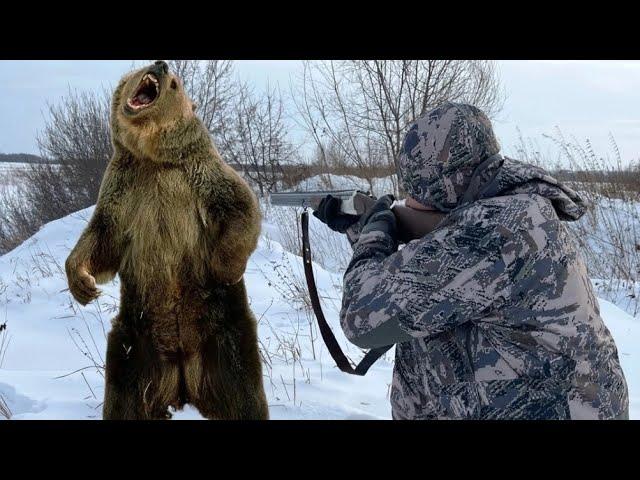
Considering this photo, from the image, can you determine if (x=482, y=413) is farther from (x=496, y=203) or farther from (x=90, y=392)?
(x=90, y=392)

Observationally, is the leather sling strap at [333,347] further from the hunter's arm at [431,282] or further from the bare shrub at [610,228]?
the bare shrub at [610,228]

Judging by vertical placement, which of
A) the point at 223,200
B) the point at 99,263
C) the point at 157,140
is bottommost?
the point at 99,263

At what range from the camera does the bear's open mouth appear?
225 centimetres

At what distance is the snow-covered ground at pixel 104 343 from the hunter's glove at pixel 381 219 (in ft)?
3.37

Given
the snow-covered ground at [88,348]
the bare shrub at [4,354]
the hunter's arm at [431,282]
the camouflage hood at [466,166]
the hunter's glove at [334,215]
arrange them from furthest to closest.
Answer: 1. the snow-covered ground at [88,348]
2. the bare shrub at [4,354]
3. the hunter's glove at [334,215]
4. the camouflage hood at [466,166]
5. the hunter's arm at [431,282]

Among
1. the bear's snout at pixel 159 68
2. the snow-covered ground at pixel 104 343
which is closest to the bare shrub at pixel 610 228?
the snow-covered ground at pixel 104 343

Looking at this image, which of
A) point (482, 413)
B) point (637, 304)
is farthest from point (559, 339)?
point (637, 304)

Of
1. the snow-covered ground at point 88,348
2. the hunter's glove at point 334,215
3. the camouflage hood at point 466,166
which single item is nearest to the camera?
the camouflage hood at point 466,166

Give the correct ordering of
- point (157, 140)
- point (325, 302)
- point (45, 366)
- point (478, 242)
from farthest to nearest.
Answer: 1. point (325, 302)
2. point (45, 366)
3. point (157, 140)
4. point (478, 242)

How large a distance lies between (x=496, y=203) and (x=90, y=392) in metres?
2.43

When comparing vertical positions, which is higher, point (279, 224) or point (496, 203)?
point (279, 224)

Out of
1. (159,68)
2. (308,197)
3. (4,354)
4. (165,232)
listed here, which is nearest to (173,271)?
(165,232)

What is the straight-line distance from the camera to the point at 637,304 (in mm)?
6969

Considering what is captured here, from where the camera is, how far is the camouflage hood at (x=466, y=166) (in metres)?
2.14
